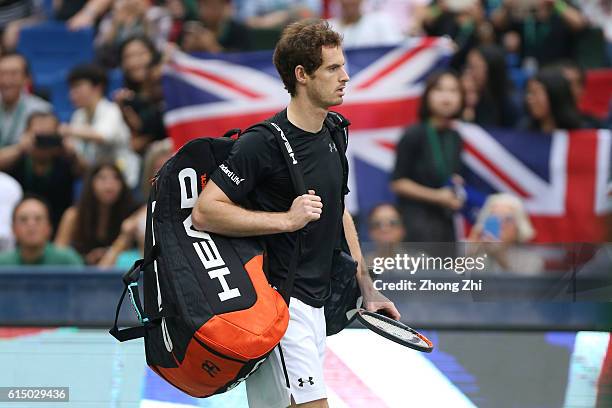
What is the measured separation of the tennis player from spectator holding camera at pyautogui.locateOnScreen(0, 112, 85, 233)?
4984 mm

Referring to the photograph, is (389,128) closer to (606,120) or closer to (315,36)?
(606,120)

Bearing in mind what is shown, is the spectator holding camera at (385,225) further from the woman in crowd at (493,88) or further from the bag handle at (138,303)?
the bag handle at (138,303)

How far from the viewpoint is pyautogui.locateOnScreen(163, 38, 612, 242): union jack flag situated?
8875 millimetres

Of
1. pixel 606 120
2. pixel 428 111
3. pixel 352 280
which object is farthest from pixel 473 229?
pixel 352 280

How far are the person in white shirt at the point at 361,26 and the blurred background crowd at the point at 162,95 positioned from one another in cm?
1

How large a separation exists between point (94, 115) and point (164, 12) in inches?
76.6

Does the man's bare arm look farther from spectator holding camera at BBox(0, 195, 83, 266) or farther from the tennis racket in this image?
spectator holding camera at BBox(0, 195, 83, 266)

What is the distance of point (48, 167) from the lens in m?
9.46

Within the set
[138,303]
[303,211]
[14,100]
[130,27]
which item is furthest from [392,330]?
[130,27]

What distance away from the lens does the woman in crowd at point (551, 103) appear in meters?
8.91

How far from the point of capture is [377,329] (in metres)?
4.75

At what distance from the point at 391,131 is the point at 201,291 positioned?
193 inches

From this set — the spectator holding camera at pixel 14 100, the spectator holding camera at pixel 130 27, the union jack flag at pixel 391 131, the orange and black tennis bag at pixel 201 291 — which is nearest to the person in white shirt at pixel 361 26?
the union jack flag at pixel 391 131

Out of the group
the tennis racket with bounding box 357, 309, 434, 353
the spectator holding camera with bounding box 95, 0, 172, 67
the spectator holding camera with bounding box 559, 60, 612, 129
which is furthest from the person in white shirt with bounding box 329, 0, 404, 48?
the tennis racket with bounding box 357, 309, 434, 353
